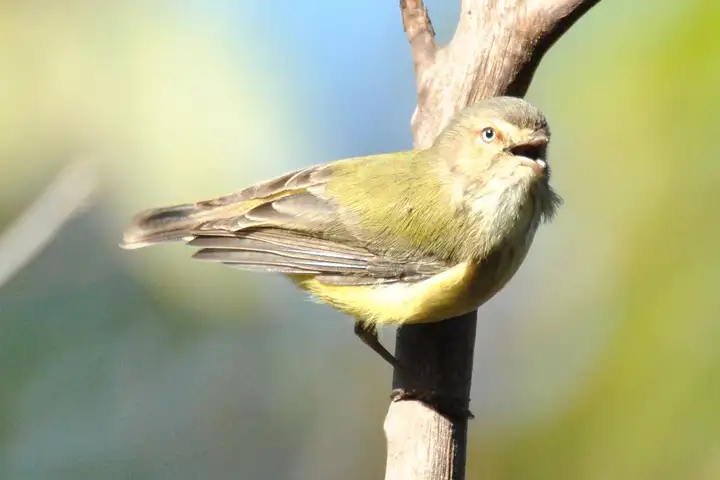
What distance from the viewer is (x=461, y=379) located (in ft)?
9.61

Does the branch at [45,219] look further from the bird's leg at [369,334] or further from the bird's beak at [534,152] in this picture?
the bird's leg at [369,334]

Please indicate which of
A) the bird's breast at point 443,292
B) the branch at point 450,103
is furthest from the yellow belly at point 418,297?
the branch at point 450,103

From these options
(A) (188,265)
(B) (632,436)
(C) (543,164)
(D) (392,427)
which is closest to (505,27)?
(C) (543,164)

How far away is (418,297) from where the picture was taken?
9.37 ft

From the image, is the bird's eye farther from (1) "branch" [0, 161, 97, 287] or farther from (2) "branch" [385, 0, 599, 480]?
(1) "branch" [0, 161, 97, 287]

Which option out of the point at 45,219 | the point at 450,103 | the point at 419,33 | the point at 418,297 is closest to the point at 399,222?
the point at 418,297

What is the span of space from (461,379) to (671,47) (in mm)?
1820

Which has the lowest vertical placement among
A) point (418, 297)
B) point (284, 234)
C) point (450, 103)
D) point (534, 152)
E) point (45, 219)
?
point (45, 219)

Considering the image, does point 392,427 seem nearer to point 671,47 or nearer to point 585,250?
point 585,250

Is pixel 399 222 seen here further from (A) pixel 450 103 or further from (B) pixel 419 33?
(B) pixel 419 33

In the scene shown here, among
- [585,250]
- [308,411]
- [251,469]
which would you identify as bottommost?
A: [251,469]

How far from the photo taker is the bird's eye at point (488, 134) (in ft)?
9.09

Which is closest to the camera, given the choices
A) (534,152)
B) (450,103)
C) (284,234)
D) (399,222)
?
(534,152)

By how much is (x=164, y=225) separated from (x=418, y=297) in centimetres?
98
